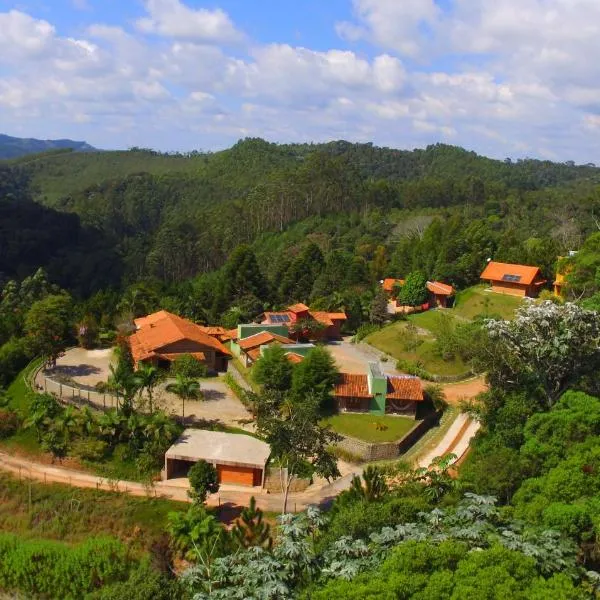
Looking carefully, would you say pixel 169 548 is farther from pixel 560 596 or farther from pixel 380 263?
pixel 380 263

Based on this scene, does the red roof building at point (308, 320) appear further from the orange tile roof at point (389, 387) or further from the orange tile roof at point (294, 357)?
the orange tile roof at point (389, 387)

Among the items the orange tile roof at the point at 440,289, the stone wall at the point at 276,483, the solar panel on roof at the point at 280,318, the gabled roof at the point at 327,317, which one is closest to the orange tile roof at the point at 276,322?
the solar panel on roof at the point at 280,318

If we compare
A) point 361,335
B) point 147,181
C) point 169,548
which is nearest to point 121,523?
point 169,548

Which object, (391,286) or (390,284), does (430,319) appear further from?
(390,284)

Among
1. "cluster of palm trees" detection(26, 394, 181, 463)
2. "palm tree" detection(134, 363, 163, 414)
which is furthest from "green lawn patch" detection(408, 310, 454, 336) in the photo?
"cluster of palm trees" detection(26, 394, 181, 463)

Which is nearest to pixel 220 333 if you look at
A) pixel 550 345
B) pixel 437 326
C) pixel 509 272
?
pixel 437 326

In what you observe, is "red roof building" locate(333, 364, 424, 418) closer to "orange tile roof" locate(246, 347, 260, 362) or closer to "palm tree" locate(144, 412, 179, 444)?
"orange tile roof" locate(246, 347, 260, 362)
